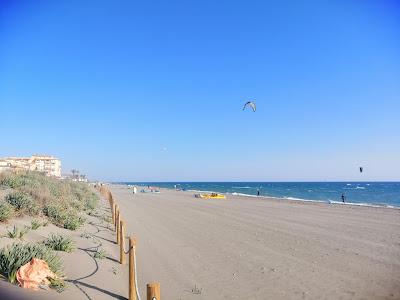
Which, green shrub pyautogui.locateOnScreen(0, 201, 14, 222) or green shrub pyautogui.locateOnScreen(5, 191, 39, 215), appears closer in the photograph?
green shrub pyautogui.locateOnScreen(0, 201, 14, 222)

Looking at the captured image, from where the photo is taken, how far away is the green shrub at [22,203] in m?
11.9

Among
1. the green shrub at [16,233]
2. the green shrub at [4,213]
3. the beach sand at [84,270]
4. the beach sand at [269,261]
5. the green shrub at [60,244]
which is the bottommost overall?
the beach sand at [269,261]

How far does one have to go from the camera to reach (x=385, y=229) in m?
17.4

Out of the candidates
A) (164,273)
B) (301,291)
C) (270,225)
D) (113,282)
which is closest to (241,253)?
(164,273)

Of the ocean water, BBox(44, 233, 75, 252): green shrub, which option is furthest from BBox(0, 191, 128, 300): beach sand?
the ocean water

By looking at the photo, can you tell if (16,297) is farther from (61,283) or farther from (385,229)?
(385,229)

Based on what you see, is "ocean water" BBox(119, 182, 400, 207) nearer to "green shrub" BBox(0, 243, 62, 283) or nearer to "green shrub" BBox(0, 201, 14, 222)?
"green shrub" BBox(0, 201, 14, 222)

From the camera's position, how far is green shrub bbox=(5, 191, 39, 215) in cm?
1193

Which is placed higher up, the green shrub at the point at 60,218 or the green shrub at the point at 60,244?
the green shrub at the point at 60,218

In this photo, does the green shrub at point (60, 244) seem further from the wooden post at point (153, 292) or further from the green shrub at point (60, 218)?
the wooden post at point (153, 292)

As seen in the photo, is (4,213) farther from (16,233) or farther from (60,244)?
(60,244)

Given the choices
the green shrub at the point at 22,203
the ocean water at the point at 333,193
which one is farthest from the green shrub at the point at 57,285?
the ocean water at the point at 333,193

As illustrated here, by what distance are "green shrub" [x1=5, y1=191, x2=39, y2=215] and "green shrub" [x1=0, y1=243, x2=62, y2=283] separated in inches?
206

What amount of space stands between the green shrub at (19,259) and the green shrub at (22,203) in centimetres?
524
